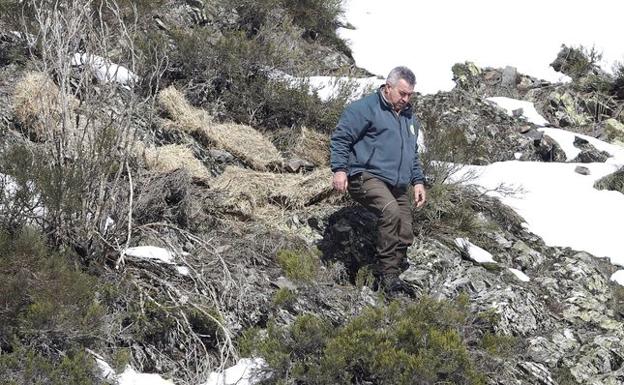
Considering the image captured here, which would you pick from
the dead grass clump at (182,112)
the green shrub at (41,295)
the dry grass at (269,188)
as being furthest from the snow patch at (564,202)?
the green shrub at (41,295)

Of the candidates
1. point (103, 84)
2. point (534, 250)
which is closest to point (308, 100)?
point (534, 250)

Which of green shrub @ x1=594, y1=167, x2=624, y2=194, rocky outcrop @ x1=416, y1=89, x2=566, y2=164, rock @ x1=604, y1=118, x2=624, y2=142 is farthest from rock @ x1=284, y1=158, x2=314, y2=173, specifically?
rock @ x1=604, y1=118, x2=624, y2=142

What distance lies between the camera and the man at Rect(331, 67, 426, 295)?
17.6ft

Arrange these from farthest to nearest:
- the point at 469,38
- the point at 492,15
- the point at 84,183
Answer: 1. the point at 492,15
2. the point at 469,38
3. the point at 84,183

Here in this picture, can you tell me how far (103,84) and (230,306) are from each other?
62.2 inches

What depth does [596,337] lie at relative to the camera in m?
5.40

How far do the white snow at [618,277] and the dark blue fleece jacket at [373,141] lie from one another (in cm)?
238

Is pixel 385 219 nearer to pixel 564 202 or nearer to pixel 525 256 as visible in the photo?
pixel 525 256

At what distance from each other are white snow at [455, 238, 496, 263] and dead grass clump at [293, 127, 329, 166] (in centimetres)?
→ 174

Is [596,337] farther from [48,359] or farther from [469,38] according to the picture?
[469,38]

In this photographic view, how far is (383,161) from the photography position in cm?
548

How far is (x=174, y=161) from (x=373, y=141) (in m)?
1.90

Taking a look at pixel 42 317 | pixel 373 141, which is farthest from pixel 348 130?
pixel 42 317

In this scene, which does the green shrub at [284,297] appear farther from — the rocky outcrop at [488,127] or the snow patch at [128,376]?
the rocky outcrop at [488,127]
